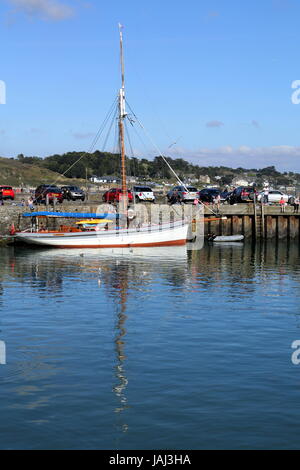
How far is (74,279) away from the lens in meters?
37.8

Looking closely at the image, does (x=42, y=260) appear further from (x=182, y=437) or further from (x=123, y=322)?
(x=182, y=437)

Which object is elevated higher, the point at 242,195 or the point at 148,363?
the point at 242,195

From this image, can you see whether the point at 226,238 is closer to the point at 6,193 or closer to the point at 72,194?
the point at 72,194

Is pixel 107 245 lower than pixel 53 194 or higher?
lower

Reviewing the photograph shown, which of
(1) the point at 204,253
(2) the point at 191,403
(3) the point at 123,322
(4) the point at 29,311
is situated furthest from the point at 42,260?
(2) the point at 191,403

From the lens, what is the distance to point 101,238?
56719 mm

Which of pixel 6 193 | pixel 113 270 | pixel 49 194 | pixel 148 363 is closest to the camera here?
pixel 148 363

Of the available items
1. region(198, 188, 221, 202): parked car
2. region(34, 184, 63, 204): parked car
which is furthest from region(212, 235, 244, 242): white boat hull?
region(34, 184, 63, 204): parked car

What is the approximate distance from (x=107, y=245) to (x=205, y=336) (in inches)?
1377

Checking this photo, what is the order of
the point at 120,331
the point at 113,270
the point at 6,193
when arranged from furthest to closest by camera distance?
the point at 6,193, the point at 113,270, the point at 120,331

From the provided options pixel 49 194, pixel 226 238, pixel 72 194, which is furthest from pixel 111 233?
pixel 72 194

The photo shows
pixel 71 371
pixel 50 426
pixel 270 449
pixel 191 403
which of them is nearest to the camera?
pixel 270 449

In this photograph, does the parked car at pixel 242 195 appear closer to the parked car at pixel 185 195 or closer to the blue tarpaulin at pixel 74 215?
the parked car at pixel 185 195

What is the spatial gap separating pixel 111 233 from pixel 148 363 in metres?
37.8
